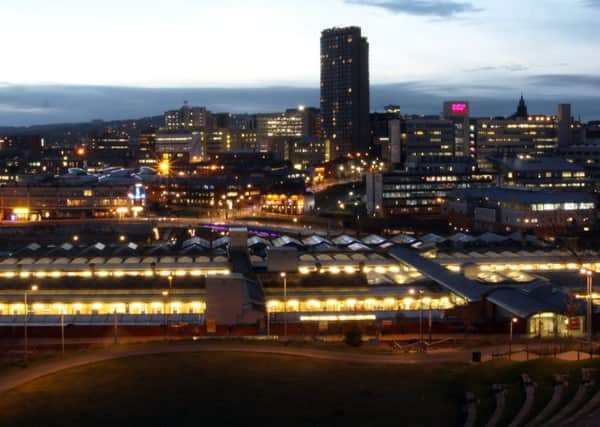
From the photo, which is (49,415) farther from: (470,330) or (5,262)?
(5,262)

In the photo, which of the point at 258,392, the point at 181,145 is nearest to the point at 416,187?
the point at 258,392

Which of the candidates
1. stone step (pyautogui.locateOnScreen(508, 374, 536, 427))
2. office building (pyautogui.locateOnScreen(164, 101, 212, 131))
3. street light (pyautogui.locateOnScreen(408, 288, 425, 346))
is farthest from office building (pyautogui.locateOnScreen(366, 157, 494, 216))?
office building (pyautogui.locateOnScreen(164, 101, 212, 131))

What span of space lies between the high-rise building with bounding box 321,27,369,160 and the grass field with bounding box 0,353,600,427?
87.7 m

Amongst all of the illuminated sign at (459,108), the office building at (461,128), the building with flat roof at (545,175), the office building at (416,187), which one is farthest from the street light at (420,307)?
the illuminated sign at (459,108)

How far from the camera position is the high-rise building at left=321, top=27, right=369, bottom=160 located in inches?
4097

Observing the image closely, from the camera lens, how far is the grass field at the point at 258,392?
493 inches

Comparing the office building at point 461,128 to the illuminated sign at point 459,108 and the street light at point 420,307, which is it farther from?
the street light at point 420,307

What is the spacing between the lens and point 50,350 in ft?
56.9

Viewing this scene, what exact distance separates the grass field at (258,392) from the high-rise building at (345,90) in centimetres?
8774

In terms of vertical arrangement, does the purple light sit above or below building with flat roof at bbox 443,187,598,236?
above

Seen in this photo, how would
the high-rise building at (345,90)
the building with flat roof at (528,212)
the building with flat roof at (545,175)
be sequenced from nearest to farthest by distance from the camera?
the building with flat roof at (528,212) → the building with flat roof at (545,175) → the high-rise building at (345,90)

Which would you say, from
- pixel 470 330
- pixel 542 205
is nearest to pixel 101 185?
pixel 542 205

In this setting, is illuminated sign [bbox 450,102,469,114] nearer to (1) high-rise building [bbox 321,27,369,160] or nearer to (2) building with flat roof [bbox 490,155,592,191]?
(2) building with flat roof [bbox 490,155,592,191]

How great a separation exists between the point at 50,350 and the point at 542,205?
32.1m
